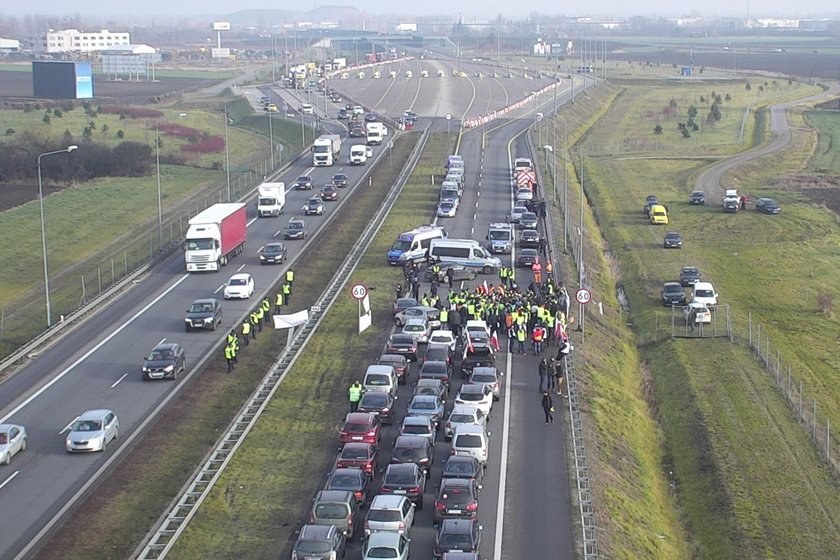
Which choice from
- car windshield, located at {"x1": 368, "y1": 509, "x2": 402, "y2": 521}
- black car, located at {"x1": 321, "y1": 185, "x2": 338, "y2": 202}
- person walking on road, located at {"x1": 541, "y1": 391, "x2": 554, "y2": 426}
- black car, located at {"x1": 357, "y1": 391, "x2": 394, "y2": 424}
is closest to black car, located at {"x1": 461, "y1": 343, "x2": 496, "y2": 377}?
person walking on road, located at {"x1": 541, "y1": 391, "x2": 554, "y2": 426}

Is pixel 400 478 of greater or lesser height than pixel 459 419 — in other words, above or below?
above

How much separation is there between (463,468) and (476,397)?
661 cm

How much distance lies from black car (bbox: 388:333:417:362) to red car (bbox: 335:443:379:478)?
472 inches

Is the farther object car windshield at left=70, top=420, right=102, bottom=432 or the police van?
the police van

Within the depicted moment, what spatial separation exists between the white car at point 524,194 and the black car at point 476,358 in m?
37.8

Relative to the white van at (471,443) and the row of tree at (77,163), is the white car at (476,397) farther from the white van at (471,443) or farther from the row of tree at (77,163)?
the row of tree at (77,163)

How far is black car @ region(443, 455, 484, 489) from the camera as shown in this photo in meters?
33.3

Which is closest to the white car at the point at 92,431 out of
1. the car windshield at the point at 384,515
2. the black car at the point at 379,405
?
the black car at the point at 379,405

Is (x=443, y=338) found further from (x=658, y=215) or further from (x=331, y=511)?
(x=658, y=215)

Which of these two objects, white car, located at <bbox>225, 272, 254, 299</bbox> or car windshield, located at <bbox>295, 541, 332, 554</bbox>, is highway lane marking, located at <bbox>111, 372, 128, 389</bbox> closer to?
white car, located at <bbox>225, 272, 254, 299</bbox>

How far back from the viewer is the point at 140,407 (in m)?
42.8

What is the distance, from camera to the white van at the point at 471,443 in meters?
35.5

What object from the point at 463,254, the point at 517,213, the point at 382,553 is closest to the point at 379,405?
the point at 382,553

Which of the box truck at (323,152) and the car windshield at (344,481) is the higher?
the car windshield at (344,481)
